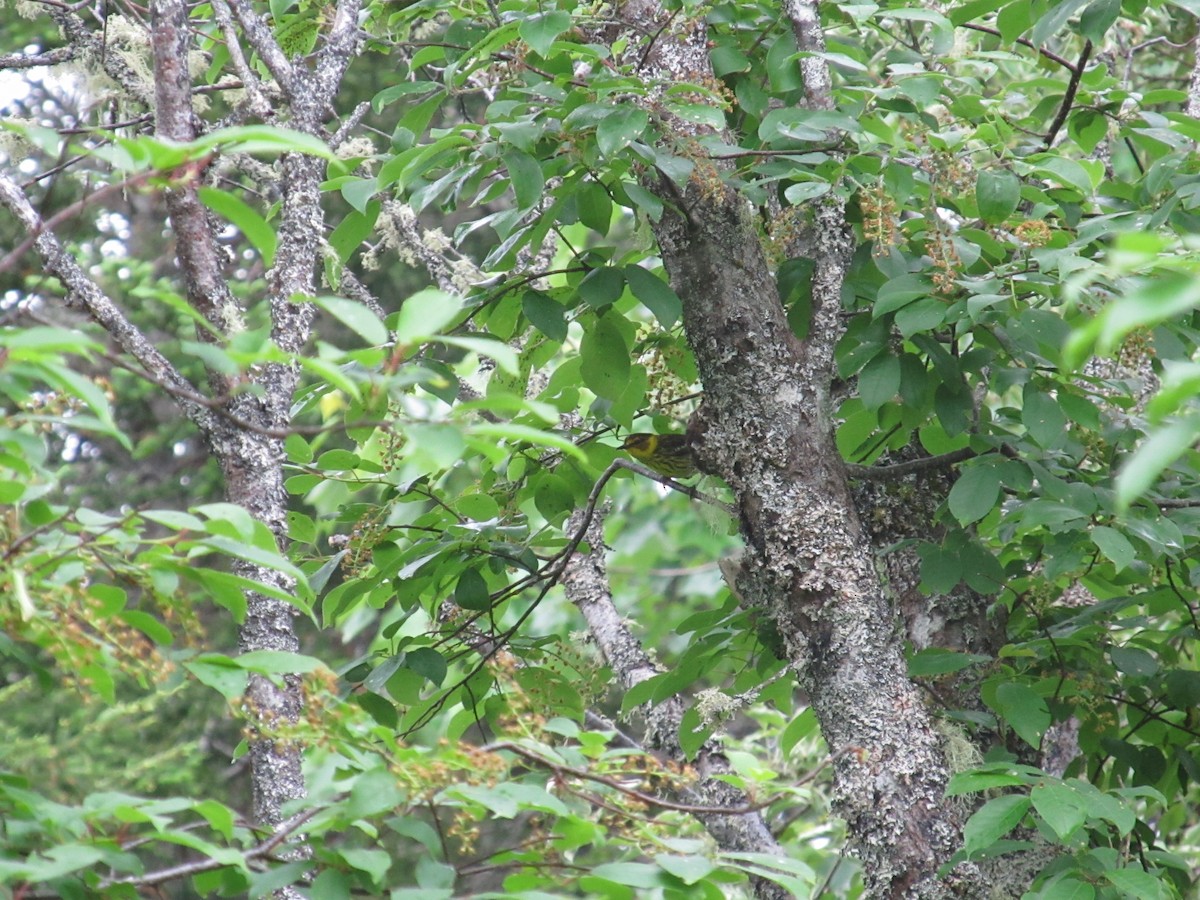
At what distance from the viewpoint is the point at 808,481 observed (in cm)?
194

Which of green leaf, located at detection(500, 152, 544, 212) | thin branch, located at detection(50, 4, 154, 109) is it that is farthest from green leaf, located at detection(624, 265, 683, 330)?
thin branch, located at detection(50, 4, 154, 109)

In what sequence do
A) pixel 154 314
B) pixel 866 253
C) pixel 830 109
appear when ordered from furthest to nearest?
pixel 154 314
pixel 866 253
pixel 830 109

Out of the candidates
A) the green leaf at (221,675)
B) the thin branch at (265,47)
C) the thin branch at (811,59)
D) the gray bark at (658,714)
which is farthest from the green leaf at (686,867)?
the thin branch at (265,47)

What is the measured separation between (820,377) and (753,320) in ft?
0.50

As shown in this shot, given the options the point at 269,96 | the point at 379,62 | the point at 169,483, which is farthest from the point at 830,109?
the point at 379,62

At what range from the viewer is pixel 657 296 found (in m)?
1.96

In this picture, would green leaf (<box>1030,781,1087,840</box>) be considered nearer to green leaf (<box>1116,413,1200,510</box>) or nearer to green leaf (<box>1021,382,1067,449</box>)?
green leaf (<box>1021,382,1067,449</box>)

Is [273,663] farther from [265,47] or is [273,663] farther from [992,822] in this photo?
[265,47]

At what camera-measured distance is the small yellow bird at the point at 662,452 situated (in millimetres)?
2373

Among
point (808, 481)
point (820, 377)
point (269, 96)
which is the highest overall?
point (269, 96)

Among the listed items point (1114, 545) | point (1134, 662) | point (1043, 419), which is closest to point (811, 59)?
point (1043, 419)

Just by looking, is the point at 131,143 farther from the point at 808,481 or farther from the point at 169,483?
the point at 169,483

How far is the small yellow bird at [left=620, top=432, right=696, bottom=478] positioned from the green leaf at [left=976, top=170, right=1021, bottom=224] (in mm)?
751

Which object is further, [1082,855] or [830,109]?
[830,109]
